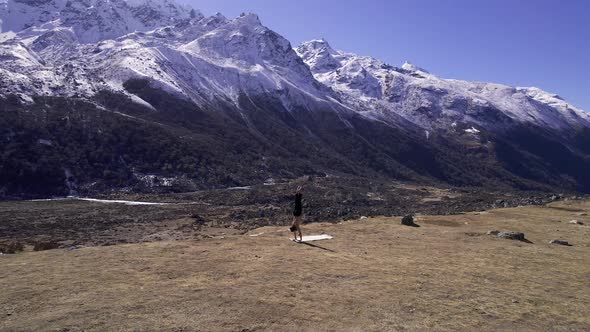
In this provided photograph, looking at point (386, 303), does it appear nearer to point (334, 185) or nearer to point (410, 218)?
point (410, 218)

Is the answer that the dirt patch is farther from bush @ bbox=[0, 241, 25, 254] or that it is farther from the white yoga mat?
bush @ bbox=[0, 241, 25, 254]

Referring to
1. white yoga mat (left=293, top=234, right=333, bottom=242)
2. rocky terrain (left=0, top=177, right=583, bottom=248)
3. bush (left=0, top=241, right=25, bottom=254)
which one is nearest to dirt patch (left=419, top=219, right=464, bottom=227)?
white yoga mat (left=293, top=234, right=333, bottom=242)

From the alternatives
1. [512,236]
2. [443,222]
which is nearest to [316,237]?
[512,236]

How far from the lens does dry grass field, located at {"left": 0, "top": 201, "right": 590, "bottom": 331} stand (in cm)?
1338

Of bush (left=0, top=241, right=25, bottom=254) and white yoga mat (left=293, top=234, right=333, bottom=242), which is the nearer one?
bush (left=0, top=241, right=25, bottom=254)

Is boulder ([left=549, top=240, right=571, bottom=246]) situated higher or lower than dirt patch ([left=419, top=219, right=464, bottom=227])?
lower

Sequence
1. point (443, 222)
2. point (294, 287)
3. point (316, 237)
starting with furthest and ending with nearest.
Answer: point (443, 222), point (316, 237), point (294, 287)

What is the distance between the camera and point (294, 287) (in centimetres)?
1622

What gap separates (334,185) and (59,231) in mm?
83332

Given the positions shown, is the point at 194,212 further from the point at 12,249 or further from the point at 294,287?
the point at 294,287

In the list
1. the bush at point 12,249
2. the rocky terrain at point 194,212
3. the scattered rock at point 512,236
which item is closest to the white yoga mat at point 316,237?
the rocky terrain at point 194,212

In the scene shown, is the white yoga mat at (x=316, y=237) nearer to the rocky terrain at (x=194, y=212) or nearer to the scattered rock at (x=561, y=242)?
the rocky terrain at (x=194, y=212)

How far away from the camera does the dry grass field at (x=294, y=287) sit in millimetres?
13375

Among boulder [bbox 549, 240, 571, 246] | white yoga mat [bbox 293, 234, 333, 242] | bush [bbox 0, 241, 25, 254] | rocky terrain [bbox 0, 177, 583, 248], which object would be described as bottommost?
rocky terrain [bbox 0, 177, 583, 248]
